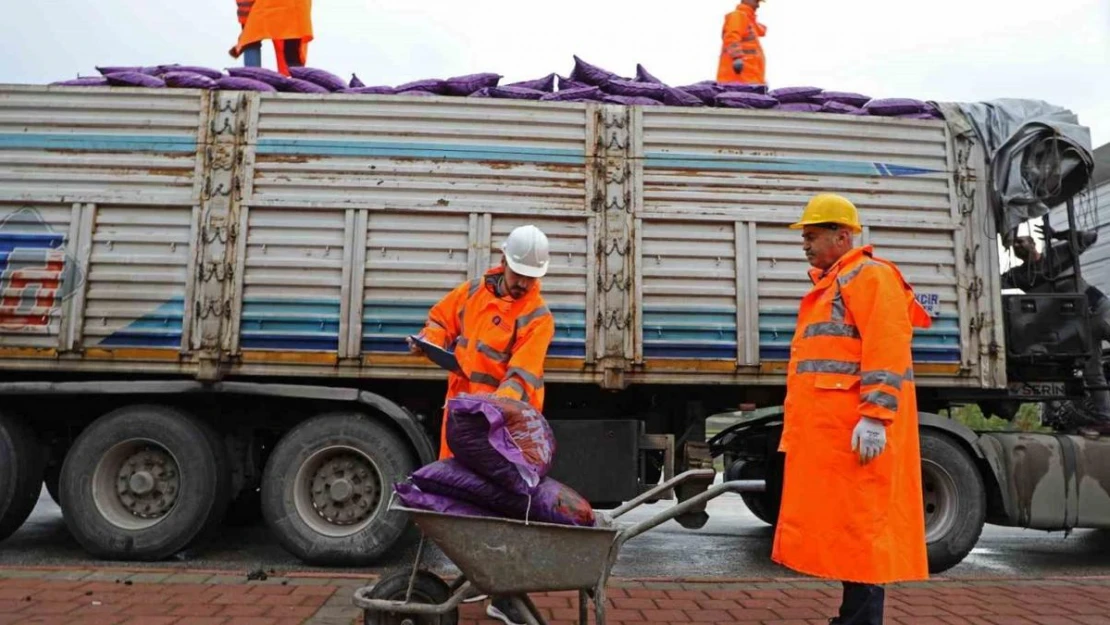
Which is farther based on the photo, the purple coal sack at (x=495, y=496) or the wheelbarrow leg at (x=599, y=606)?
the purple coal sack at (x=495, y=496)

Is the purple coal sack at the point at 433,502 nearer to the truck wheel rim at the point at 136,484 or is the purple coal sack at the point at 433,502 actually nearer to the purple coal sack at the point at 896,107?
the truck wheel rim at the point at 136,484

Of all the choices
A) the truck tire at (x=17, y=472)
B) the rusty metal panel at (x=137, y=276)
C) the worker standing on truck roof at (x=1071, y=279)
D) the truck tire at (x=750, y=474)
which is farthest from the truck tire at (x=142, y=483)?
the worker standing on truck roof at (x=1071, y=279)

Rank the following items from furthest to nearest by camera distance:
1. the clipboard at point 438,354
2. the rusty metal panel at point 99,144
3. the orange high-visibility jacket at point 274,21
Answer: the orange high-visibility jacket at point 274,21 < the rusty metal panel at point 99,144 < the clipboard at point 438,354

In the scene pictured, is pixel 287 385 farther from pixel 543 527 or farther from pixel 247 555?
pixel 543 527

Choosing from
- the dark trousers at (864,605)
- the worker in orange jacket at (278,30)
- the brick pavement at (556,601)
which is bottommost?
the brick pavement at (556,601)

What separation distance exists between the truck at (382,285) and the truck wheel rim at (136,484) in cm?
2

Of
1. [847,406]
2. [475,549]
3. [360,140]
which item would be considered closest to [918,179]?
[847,406]

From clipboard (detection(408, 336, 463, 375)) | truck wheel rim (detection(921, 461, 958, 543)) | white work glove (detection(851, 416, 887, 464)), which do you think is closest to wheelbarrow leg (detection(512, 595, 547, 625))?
clipboard (detection(408, 336, 463, 375))

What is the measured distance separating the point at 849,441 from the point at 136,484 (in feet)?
14.8

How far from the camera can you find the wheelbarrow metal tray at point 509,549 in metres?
2.68

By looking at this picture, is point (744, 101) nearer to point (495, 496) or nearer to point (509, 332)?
point (509, 332)

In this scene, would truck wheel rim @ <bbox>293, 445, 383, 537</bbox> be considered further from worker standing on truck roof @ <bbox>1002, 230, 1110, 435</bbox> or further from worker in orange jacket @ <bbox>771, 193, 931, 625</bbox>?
worker standing on truck roof @ <bbox>1002, 230, 1110, 435</bbox>

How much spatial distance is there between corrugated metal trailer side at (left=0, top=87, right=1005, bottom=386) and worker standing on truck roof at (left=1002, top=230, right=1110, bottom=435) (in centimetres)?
68

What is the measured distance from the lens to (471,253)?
522 centimetres
